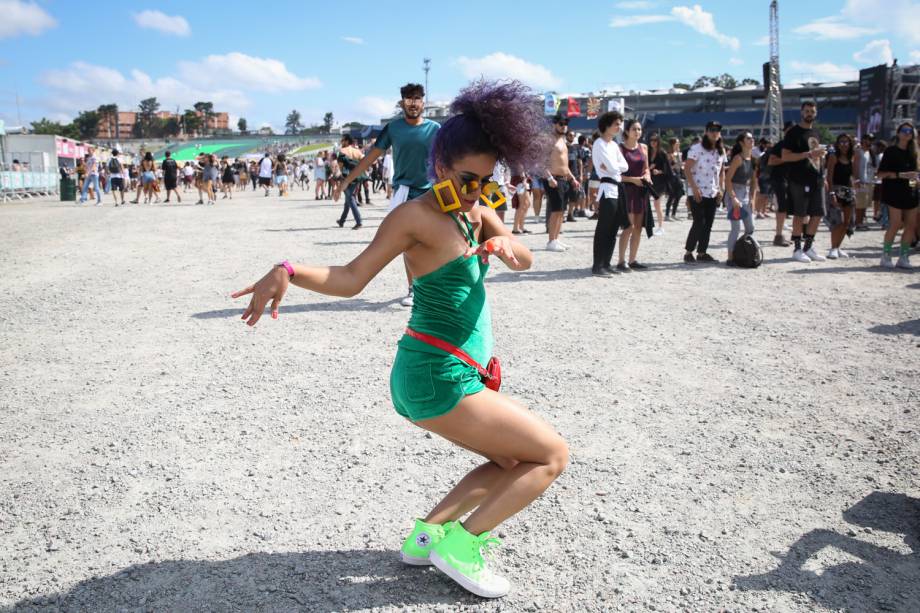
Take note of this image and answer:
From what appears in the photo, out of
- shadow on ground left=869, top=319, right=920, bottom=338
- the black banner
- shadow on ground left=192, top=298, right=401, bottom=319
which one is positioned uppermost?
the black banner

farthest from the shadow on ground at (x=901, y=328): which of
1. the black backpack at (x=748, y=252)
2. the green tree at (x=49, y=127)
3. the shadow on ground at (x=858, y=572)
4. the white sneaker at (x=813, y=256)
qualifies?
the green tree at (x=49, y=127)

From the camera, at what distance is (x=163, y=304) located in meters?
7.32

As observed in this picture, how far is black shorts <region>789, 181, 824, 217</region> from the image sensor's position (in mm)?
9992

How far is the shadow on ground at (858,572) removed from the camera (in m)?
2.50

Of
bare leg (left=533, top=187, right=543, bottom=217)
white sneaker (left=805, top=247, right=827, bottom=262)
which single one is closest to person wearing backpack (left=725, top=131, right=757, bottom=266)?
white sneaker (left=805, top=247, right=827, bottom=262)

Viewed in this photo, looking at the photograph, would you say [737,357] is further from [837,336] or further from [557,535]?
[557,535]

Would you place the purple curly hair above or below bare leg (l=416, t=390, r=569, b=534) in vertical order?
above

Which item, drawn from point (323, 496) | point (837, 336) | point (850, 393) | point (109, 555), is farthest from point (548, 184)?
point (109, 555)

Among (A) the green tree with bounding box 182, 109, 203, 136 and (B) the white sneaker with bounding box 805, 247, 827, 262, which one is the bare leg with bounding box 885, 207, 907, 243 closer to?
(B) the white sneaker with bounding box 805, 247, 827, 262

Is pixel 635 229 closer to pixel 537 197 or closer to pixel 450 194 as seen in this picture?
pixel 537 197

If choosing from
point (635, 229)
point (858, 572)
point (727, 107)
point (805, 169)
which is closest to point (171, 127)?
point (727, 107)

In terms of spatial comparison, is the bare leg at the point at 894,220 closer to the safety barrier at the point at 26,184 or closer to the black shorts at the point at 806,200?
the black shorts at the point at 806,200

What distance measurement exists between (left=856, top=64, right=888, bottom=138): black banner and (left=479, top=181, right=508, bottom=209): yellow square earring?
31363 millimetres

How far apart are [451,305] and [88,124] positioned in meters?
199
